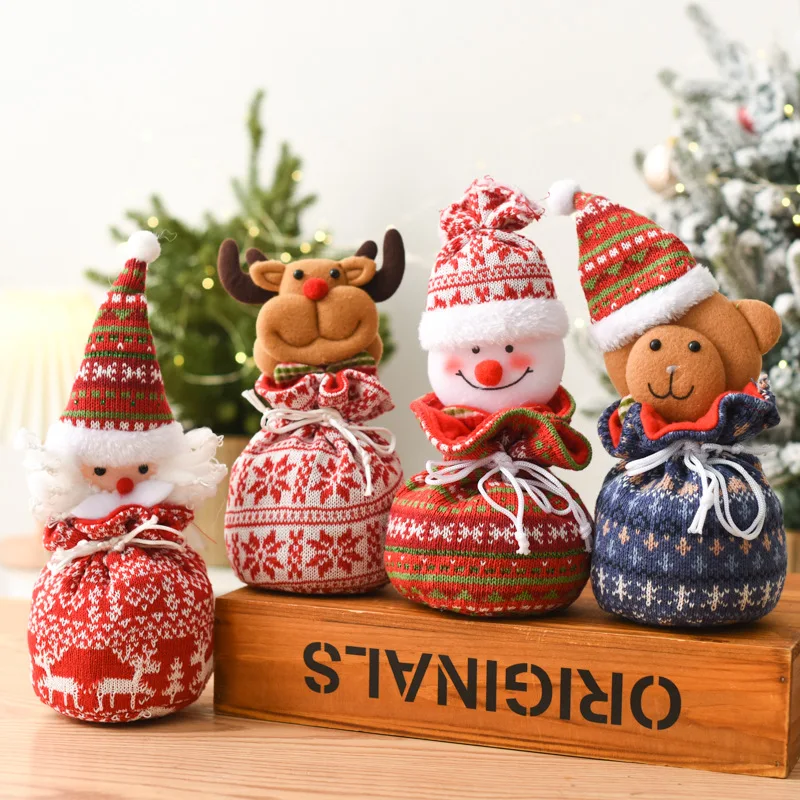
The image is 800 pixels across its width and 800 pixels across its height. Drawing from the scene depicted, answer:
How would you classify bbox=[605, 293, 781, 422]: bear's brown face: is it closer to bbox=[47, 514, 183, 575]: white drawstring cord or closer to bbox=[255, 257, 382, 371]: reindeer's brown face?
bbox=[255, 257, 382, 371]: reindeer's brown face

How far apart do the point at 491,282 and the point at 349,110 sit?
5.54ft

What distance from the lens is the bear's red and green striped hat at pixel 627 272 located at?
34.0 inches

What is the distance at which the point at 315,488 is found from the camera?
98 cm

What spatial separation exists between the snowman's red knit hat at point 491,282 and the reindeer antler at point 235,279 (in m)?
0.21

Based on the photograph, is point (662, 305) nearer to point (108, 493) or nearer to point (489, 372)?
point (489, 372)

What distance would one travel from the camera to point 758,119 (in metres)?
1.83

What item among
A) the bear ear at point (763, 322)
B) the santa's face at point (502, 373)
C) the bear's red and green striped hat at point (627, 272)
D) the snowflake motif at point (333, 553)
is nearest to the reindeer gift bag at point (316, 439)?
the snowflake motif at point (333, 553)

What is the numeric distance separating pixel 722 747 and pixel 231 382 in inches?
63.0

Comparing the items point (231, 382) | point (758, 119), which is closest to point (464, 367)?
point (758, 119)

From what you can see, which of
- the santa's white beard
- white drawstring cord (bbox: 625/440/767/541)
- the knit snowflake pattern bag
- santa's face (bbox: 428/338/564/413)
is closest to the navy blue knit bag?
white drawstring cord (bbox: 625/440/767/541)

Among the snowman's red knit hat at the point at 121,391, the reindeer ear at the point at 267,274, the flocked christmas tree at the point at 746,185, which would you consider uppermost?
the flocked christmas tree at the point at 746,185

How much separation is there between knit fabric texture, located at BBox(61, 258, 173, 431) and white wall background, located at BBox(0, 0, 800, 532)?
143 centimetres

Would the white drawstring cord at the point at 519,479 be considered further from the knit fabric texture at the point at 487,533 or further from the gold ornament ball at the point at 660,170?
the gold ornament ball at the point at 660,170

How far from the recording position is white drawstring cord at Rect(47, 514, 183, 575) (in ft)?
2.99
